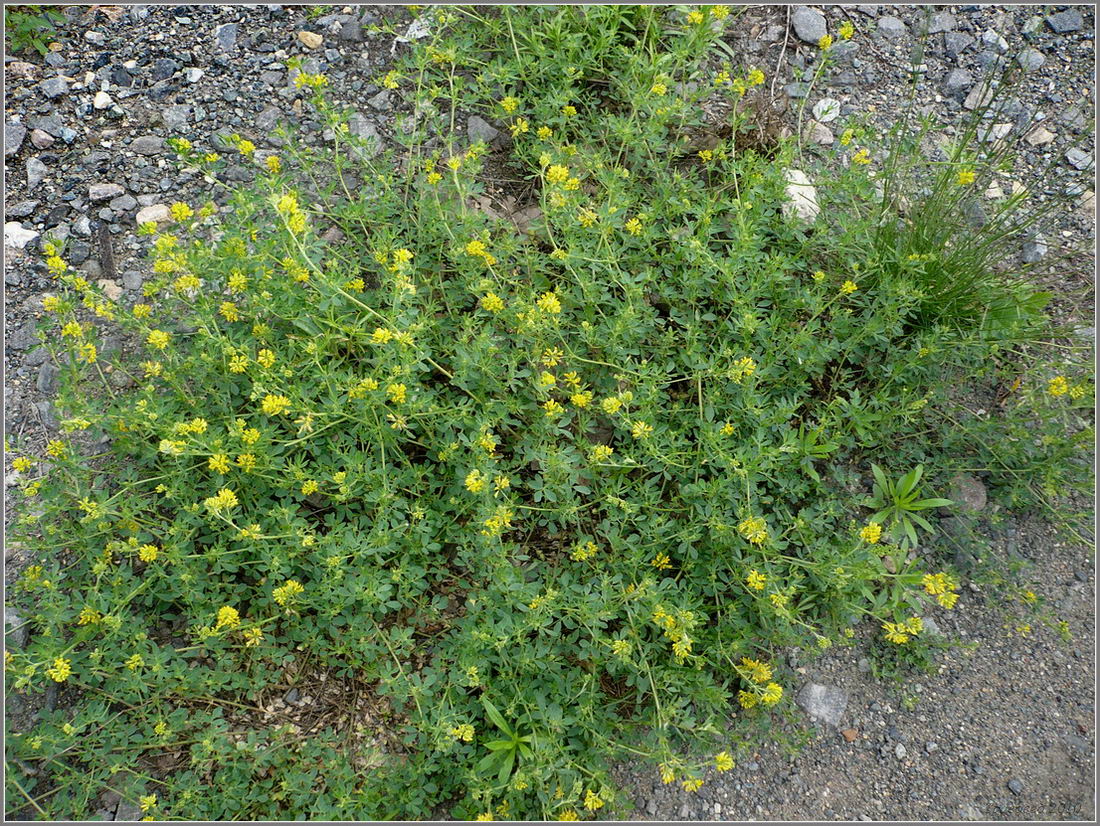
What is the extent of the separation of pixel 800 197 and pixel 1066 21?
6.82 feet

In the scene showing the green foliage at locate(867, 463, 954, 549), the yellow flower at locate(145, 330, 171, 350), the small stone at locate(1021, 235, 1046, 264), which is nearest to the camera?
the yellow flower at locate(145, 330, 171, 350)

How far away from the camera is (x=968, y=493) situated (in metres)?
3.57

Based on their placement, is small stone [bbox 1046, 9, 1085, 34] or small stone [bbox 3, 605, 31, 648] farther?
small stone [bbox 1046, 9, 1085, 34]

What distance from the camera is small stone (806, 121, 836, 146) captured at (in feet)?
13.9

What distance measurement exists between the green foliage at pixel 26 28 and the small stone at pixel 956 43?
5283 millimetres

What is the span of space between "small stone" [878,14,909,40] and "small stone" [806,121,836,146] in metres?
0.80

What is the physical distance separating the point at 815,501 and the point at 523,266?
71.5 inches

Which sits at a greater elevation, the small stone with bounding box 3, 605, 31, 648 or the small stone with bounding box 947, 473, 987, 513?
the small stone with bounding box 947, 473, 987, 513

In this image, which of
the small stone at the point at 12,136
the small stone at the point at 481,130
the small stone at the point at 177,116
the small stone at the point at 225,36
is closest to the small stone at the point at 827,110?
the small stone at the point at 481,130

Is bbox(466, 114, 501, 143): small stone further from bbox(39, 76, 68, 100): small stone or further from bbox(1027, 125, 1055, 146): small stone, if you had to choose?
bbox(1027, 125, 1055, 146): small stone

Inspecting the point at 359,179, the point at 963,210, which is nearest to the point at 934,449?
the point at 963,210

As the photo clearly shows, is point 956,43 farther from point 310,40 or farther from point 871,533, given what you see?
point 310,40

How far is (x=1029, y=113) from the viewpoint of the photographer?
420cm

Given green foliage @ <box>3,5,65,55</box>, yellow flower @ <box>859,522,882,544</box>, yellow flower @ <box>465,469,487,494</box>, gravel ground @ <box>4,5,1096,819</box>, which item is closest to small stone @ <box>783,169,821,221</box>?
gravel ground @ <box>4,5,1096,819</box>
